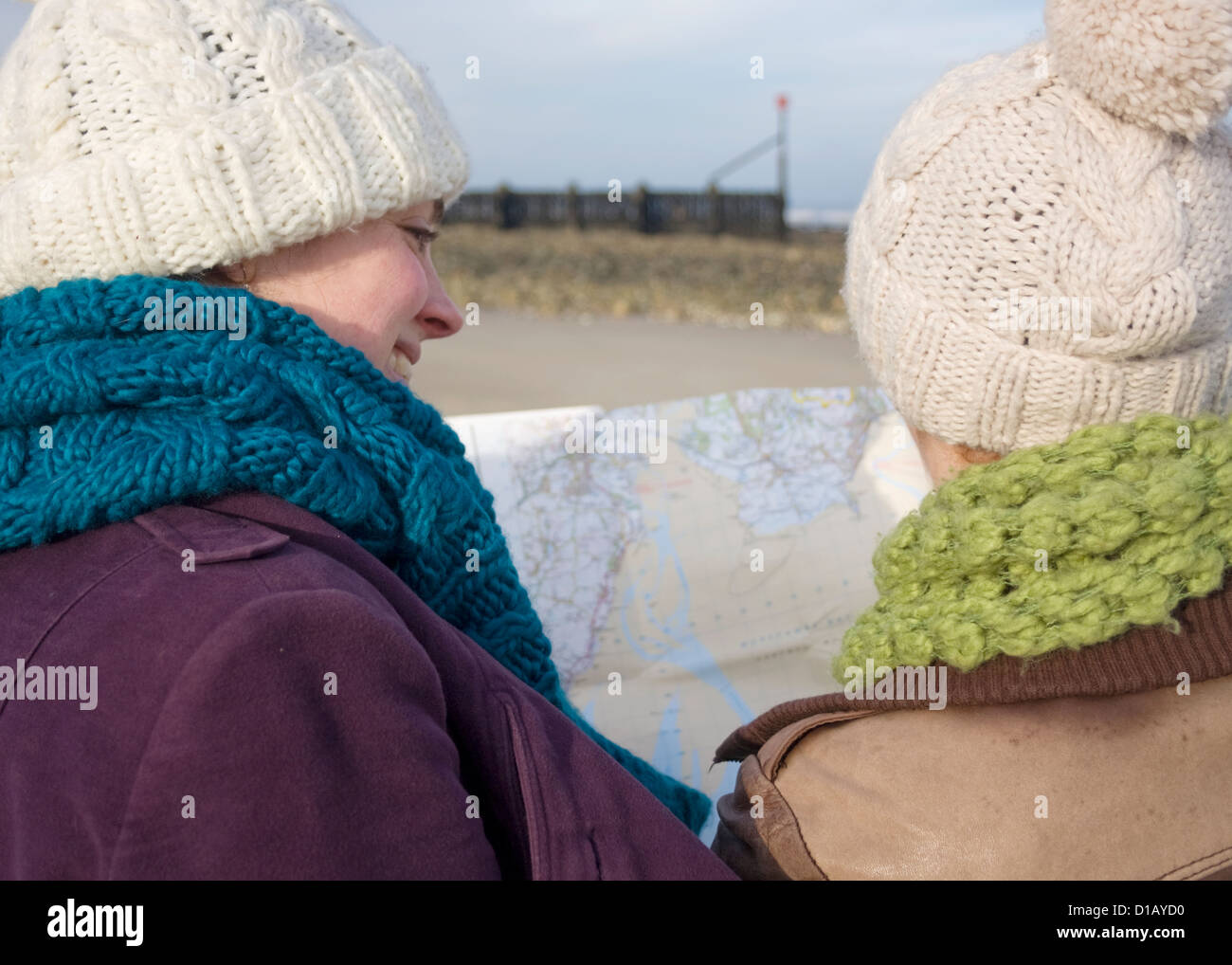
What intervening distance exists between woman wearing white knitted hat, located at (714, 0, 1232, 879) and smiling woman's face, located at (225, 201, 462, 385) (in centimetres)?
71

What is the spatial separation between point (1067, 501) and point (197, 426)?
40.1 inches

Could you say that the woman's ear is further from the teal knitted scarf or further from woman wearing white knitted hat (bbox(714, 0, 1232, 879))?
woman wearing white knitted hat (bbox(714, 0, 1232, 879))

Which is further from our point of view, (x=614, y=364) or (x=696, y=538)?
(x=614, y=364)

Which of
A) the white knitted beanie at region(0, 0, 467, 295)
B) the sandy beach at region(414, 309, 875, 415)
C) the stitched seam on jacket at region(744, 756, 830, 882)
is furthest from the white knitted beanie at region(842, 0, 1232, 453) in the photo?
the sandy beach at region(414, 309, 875, 415)

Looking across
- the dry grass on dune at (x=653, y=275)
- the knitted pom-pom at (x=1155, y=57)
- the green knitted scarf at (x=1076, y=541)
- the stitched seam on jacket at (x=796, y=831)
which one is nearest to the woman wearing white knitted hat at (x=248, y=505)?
the stitched seam on jacket at (x=796, y=831)

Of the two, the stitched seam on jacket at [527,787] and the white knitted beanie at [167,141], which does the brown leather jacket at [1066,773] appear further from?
the white knitted beanie at [167,141]

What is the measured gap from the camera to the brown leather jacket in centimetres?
133

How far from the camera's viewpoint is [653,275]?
13758mm

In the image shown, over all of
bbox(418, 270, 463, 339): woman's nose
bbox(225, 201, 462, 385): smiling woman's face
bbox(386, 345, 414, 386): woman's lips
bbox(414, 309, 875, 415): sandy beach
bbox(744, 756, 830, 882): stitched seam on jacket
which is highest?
bbox(225, 201, 462, 385): smiling woman's face

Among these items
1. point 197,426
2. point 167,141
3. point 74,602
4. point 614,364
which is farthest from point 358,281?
point 614,364

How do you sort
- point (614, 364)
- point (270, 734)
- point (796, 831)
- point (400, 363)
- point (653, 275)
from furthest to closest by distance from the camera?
point (653, 275) → point (614, 364) → point (400, 363) → point (796, 831) → point (270, 734)

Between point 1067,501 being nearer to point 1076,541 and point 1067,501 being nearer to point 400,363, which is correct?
point 1076,541

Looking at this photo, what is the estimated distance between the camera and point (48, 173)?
1.42m

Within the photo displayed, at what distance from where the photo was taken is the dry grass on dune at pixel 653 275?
441 inches
